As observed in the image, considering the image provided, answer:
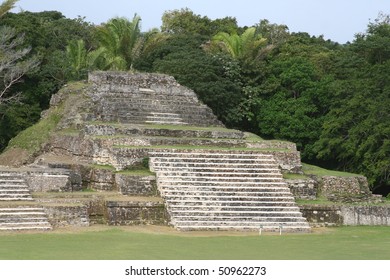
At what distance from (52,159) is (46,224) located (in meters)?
5.56

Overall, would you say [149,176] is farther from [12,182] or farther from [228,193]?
[12,182]

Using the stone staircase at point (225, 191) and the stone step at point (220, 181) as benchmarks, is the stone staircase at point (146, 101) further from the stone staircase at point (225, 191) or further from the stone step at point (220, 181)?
the stone step at point (220, 181)

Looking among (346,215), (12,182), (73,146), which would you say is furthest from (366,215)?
(12,182)

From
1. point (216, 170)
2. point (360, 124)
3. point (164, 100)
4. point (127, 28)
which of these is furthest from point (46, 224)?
point (127, 28)

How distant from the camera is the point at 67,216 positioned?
1928 centimetres

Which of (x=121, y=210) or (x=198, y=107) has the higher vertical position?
(x=198, y=107)

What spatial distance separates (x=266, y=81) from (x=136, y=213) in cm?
1390

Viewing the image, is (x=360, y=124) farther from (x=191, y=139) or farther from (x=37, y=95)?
(x=37, y=95)

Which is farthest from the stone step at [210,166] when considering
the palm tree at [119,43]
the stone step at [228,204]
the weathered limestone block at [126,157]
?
the palm tree at [119,43]

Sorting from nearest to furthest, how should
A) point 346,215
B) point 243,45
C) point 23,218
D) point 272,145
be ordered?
point 23,218
point 346,215
point 272,145
point 243,45

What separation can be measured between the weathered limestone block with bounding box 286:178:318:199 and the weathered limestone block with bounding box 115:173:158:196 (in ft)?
11.8

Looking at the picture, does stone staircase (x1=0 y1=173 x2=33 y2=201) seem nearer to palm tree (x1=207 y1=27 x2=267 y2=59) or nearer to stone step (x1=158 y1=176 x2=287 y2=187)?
stone step (x1=158 y1=176 x2=287 y2=187)

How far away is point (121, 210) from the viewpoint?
20.1 m

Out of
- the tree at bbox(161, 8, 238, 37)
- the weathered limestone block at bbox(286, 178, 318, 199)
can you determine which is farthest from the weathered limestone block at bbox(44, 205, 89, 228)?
the tree at bbox(161, 8, 238, 37)
